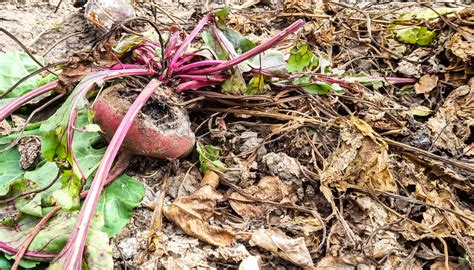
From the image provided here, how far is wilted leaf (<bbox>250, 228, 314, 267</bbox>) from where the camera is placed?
4.82ft

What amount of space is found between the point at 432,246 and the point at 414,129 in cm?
52

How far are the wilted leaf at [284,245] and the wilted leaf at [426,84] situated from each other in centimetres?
115

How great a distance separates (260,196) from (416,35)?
1.43 meters

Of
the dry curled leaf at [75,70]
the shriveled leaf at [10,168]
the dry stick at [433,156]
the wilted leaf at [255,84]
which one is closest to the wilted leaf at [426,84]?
the dry stick at [433,156]

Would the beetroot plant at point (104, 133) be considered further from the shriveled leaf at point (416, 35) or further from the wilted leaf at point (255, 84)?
the shriveled leaf at point (416, 35)

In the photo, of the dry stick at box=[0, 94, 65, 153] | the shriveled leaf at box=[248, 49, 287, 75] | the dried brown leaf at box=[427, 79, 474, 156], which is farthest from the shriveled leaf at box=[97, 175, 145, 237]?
the dried brown leaf at box=[427, 79, 474, 156]

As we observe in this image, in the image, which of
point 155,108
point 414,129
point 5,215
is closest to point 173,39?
point 155,108

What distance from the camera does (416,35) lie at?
101 inches

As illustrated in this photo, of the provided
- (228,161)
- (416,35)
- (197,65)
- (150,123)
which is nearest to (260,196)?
(228,161)

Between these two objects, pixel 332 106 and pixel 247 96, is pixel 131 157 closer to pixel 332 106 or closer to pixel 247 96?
pixel 247 96

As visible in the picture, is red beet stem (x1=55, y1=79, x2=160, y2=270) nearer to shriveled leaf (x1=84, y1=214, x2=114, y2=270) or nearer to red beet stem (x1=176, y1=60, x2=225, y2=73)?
shriveled leaf (x1=84, y1=214, x2=114, y2=270)

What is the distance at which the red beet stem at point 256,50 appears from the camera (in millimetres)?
1796

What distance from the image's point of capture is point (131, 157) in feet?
5.80

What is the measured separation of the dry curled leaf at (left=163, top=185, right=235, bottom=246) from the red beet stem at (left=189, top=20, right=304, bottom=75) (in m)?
0.49
